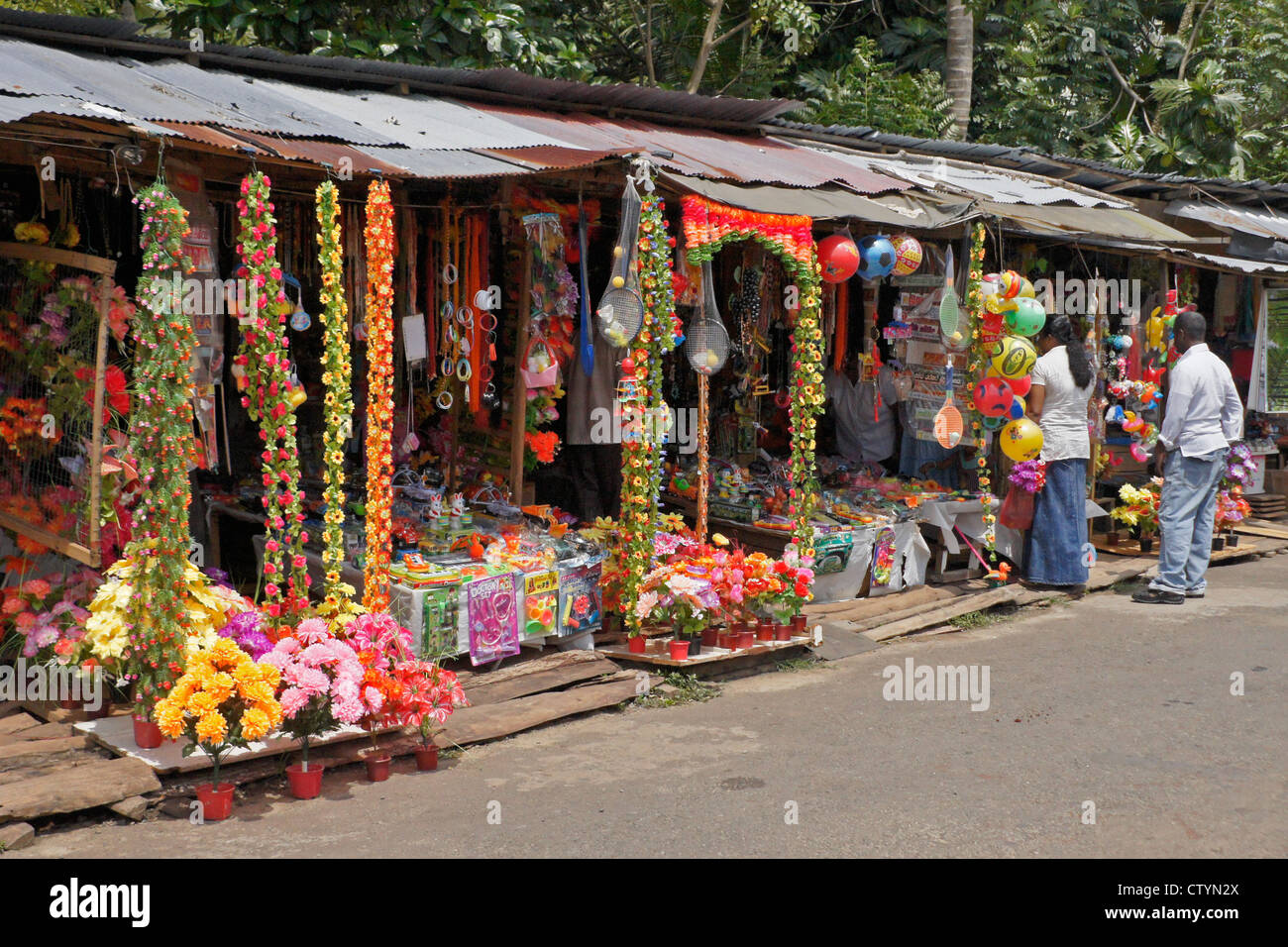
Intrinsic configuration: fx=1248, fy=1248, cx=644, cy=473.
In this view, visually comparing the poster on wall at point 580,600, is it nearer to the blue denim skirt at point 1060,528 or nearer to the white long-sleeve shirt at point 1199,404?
the blue denim skirt at point 1060,528

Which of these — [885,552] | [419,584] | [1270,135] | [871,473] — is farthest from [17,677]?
[1270,135]

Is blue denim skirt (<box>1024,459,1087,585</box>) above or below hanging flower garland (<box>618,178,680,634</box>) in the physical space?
below

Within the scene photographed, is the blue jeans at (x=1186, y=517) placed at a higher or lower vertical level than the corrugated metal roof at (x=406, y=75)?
lower

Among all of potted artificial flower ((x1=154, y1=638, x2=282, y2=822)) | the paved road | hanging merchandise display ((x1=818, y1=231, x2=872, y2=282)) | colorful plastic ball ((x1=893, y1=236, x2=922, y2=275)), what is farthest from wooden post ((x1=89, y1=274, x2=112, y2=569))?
colorful plastic ball ((x1=893, y1=236, x2=922, y2=275))

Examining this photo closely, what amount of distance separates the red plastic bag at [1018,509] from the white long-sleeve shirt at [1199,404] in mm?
1094

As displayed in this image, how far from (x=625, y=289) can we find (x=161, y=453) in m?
2.70

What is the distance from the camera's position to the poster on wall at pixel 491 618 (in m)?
6.74

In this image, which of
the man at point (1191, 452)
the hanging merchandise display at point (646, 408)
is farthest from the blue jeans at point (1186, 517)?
the hanging merchandise display at point (646, 408)

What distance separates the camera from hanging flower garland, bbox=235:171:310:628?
5539 millimetres

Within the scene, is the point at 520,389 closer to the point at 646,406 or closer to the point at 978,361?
the point at 646,406

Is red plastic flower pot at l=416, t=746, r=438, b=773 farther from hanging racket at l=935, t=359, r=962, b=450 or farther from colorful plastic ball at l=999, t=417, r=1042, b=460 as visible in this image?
colorful plastic ball at l=999, t=417, r=1042, b=460

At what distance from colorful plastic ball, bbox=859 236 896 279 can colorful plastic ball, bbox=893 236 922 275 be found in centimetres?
8

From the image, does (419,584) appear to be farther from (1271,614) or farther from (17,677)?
(1271,614)

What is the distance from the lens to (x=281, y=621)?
580cm
